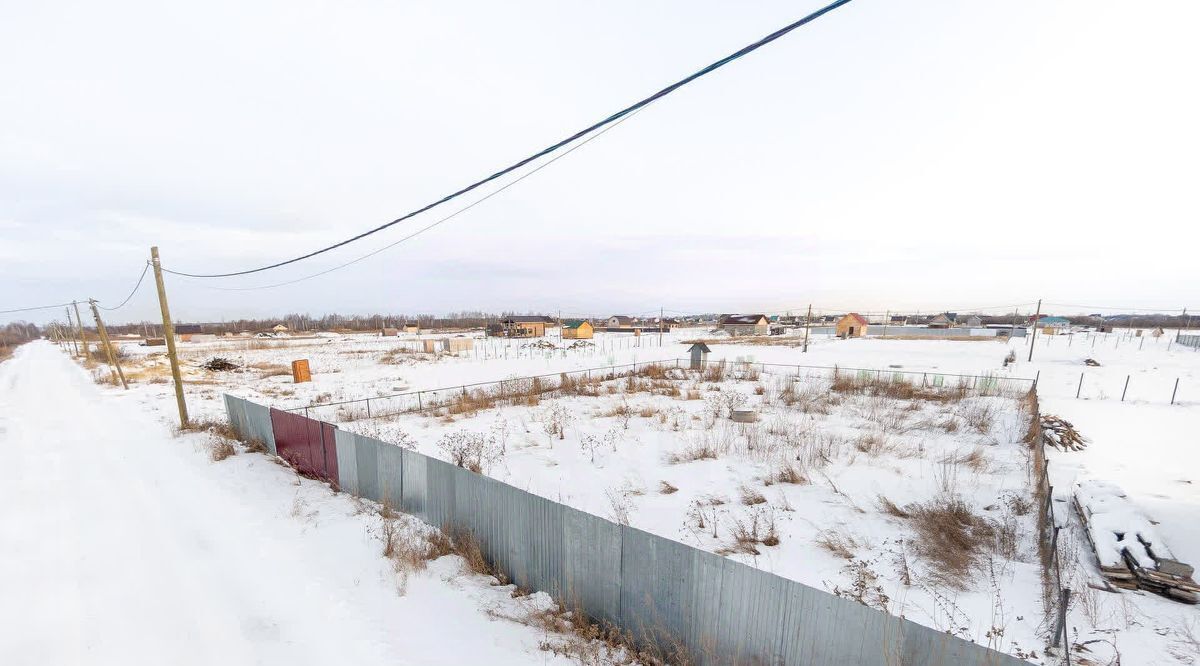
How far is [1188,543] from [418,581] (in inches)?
441

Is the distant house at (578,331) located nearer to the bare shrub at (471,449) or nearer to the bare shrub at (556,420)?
the bare shrub at (556,420)

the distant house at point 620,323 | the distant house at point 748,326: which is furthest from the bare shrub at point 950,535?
the distant house at point 620,323

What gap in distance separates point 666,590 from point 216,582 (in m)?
5.62

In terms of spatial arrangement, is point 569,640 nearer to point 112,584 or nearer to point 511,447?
point 112,584

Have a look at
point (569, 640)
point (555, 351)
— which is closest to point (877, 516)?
point (569, 640)

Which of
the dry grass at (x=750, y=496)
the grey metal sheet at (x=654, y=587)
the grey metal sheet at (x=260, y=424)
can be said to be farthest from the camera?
the grey metal sheet at (x=260, y=424)

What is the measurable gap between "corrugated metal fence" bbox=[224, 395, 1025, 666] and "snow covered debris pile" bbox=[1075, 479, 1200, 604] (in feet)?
17.0

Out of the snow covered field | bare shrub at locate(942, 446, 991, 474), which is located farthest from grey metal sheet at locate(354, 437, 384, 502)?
bare shrub at locate(942, 446, 991, 474)

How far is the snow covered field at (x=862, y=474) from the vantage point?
502 cm

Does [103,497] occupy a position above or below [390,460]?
below

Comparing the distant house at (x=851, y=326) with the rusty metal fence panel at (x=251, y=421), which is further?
the distant house at (x=851, y=326)

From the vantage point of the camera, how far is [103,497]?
25.3ft

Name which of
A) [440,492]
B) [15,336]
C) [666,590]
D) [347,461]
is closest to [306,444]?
[347,461]

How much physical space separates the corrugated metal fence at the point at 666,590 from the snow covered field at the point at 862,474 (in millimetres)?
1452
